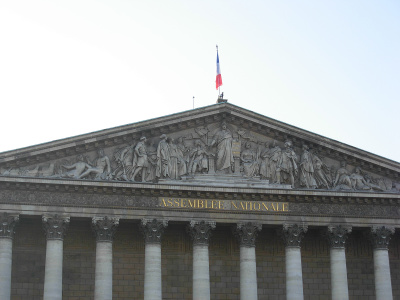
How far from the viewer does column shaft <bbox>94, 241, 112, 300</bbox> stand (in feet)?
101

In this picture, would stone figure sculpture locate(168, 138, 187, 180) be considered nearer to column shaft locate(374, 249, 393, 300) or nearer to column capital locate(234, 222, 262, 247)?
column capital locate(234, 222, 262, 247)

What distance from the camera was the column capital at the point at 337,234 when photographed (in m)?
33.2

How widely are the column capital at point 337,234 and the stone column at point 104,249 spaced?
927 cm

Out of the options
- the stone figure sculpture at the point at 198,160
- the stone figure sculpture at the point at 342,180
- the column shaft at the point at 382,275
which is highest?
the stone figure sculpture at the point at 198,160

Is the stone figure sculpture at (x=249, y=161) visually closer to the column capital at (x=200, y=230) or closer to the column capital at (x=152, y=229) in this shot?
the column capital at (x=200, y=230)

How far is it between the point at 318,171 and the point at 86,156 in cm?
1015

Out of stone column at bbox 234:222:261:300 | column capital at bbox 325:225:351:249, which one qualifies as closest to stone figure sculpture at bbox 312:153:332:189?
column capital at bbox 325:225:351:249

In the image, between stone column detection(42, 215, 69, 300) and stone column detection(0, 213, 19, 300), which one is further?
stone column detection(42, 215, 69, 300)

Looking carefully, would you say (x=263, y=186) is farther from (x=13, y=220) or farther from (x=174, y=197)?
(x=13, y=220)

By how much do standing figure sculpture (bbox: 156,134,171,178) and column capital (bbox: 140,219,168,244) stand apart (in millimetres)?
1967

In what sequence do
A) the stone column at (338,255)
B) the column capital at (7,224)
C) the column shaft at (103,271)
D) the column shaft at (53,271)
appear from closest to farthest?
1. the column shaft at (53,271)
2. the column capital at (7,224)
3. the column shaft at (103,271)
4. the stone column at (338,255)

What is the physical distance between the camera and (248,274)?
106 feet

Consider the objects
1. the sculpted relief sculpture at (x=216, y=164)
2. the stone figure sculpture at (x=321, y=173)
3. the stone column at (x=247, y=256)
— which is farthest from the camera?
the stone figure sculpture at (x=321, y=173)

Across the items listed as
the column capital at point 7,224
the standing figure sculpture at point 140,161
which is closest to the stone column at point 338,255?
the standing figure sculpture at point 140,161
